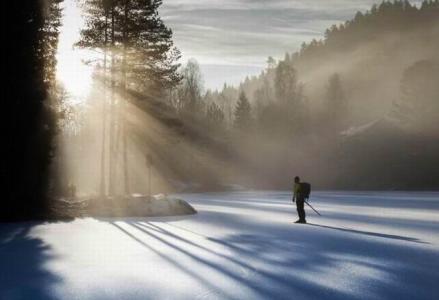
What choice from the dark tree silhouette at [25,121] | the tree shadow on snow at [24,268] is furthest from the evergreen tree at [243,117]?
the tree shadow on snow at [24,268]

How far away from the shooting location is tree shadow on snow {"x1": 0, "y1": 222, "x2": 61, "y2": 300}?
8.88 m

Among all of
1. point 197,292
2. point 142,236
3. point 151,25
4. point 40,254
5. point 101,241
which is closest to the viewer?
point 197,292

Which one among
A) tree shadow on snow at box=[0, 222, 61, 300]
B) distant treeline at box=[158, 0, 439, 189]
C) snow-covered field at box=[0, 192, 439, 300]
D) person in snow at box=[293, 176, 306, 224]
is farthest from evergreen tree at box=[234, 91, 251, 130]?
tree shadow on snow at box=[0, 222, 61, 300]

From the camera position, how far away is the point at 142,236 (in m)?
17.4

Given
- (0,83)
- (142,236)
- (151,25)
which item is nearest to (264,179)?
(151,25)

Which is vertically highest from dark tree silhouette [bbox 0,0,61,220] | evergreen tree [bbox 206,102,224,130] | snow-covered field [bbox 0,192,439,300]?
evergreen tree [bbox 206,102,224,130]

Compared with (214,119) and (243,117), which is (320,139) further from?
(214,119)

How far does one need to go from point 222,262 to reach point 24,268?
4035mm

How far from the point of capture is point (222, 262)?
11.7 m

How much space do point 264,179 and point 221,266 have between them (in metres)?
75.7

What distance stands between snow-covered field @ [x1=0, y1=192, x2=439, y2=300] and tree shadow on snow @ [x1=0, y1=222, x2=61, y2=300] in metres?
0.02

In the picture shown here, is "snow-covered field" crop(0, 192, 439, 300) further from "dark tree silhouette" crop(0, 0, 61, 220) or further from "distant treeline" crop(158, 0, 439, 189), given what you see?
"distant treeline" crop(158, 0, 439, 189)

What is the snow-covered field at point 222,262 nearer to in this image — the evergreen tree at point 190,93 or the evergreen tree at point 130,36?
the evergreen tree at point 130,36

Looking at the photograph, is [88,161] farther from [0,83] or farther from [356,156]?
[0,83]
